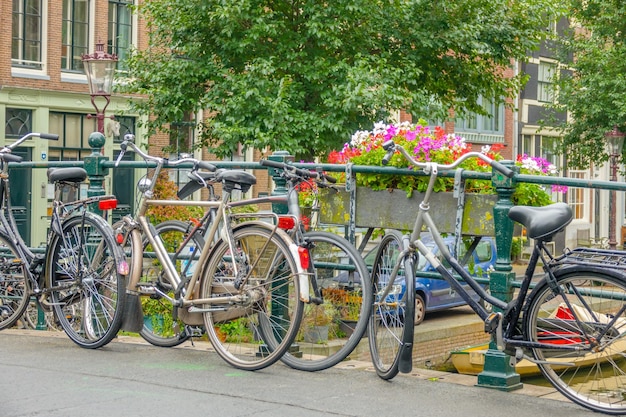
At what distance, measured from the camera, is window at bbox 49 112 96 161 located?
84.7 ft

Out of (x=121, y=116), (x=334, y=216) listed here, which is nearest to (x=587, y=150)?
(x=121, y=116)

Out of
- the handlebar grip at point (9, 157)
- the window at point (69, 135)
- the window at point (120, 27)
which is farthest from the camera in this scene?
the window at point (120, 27)

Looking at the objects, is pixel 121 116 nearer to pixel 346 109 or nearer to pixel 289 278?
pixel 346 109

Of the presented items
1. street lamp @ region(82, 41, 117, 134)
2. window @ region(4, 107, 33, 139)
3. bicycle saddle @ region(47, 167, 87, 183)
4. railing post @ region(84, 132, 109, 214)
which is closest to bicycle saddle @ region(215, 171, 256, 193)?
bicycle saddle @ region(47, 167, 87, 183)

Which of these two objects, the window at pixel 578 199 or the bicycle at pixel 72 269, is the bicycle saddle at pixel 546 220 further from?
the window at pixel 578 199

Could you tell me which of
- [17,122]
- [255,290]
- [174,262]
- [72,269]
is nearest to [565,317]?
[255,290]

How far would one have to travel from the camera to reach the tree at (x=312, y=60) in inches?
816

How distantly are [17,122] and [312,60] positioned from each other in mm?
7782

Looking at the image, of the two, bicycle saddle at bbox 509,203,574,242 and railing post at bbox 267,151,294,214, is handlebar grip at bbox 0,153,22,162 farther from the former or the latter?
bicycle saddle at bbox 509,203,574,242

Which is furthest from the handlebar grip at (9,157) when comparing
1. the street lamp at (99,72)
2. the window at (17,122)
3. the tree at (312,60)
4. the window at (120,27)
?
the window at (120,27)

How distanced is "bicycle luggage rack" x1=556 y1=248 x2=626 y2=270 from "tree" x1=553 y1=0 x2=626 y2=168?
22.7 m

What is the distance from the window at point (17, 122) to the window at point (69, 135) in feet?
1.91

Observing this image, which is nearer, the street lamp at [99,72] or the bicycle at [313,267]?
the bicycle at [313,267]

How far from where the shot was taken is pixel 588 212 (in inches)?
1635
